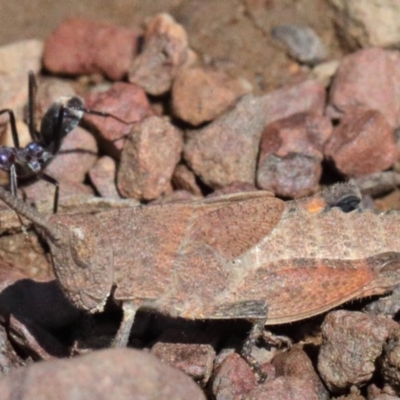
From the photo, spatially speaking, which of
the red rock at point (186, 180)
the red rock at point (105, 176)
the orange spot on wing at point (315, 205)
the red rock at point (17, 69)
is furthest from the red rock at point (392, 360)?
the red rock at point (17, 69)

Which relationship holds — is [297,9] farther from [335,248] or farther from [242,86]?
[335,248]

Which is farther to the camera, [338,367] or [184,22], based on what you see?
[184,22]

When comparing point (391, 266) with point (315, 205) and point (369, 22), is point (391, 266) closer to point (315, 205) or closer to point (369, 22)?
point (315, 205)

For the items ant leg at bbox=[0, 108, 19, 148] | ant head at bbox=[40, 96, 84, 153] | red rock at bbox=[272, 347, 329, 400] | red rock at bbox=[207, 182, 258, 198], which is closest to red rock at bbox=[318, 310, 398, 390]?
red rock at bbox=[272, 347, 329, 400]

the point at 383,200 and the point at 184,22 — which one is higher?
the point at 184,22

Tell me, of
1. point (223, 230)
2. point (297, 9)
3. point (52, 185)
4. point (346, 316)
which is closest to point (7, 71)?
point (52, 185)
